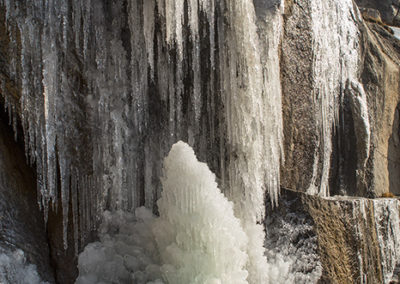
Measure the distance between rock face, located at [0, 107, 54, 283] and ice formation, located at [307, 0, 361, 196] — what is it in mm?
2964

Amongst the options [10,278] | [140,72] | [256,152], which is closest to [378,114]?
[256,152]

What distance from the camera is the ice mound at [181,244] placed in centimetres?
275

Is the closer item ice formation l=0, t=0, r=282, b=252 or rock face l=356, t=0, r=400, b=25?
ice formation l=0, t=0, r=282, b=252

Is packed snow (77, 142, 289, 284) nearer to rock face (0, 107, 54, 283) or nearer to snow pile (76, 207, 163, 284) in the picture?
snow pile (76, 207, 163, 284)

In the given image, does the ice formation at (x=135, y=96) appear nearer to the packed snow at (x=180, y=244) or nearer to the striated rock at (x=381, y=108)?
the packed snow at (x=180, y=244)

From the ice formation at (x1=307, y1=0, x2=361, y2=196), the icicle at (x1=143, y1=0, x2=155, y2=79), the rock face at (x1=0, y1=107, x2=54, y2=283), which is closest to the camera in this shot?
the rock face at (x1=0, y1=107, x2=54, y2=283)

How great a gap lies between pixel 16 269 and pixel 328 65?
4.23 m

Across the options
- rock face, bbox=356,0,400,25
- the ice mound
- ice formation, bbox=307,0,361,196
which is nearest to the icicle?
the ice mound

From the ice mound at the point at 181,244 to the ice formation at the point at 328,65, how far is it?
229 cm

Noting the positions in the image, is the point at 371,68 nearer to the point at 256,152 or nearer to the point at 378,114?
the point at 378,114

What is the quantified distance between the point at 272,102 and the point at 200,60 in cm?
88

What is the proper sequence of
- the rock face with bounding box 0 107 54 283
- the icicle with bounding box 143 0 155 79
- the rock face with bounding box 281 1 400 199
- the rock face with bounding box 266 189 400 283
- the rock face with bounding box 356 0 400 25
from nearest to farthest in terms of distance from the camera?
the rock face with bounding box 0 107 54 283 → the icicle with bounding box 143 0 155 79 → the rock face with bounding box 266 189 400 283 → the rock face with bounding box 281 1 400 199 → the rock face with bounding box 356 0 400 25

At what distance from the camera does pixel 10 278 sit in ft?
9.30

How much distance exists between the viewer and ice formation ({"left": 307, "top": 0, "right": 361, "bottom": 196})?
5129mm
